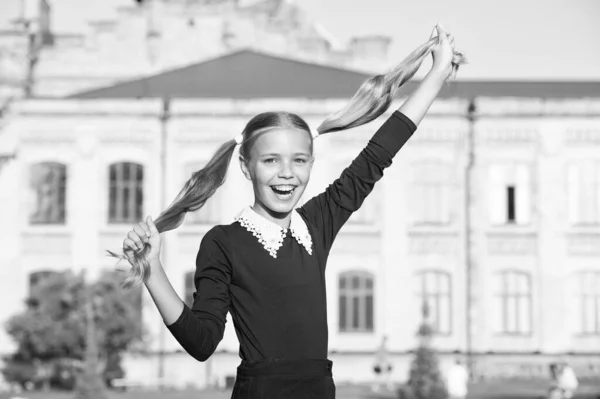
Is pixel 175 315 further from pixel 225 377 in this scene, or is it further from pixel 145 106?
pixel 145 106

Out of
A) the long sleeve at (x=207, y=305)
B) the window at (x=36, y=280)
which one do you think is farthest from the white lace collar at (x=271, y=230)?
the window at (x=36, y=280)

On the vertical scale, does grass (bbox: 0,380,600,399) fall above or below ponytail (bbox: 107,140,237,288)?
below

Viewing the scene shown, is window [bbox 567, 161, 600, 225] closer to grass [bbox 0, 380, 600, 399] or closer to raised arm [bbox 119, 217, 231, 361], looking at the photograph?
grass [bbox 0, 380, 600, 399]

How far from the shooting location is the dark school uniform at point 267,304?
137 inches

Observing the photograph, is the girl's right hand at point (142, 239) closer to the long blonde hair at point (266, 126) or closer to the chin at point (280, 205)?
the long blonde hair at point (266, 126)

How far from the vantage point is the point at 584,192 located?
35.6m

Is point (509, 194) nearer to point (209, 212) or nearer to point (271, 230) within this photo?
point (209, 212)

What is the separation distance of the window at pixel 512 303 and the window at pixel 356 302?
12.1ft

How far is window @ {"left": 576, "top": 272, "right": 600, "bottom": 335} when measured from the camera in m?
35.1

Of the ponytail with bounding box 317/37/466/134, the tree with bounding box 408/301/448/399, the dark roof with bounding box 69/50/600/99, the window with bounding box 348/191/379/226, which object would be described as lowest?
the tree with bounding box 408/301/448/399

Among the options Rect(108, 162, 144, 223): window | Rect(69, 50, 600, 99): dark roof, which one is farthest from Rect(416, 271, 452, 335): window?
Rect(108, 162, 144, 223): window

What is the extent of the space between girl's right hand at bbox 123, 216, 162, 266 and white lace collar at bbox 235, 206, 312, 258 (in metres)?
0.47

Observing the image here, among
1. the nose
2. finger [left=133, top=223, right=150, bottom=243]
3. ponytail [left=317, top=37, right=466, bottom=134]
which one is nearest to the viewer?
finger [left=133, top=223, right=150, bottom=243]

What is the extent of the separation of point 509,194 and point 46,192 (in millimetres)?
13768
